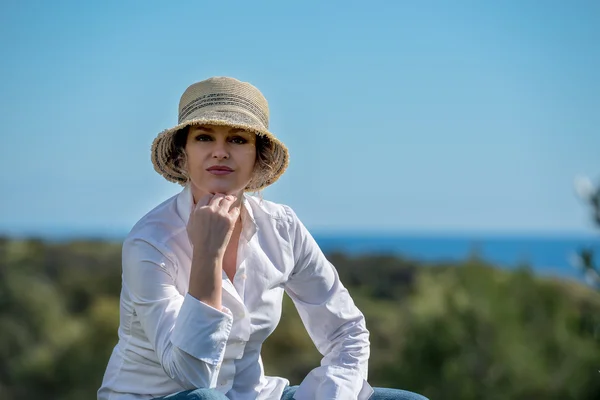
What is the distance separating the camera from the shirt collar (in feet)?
7.95

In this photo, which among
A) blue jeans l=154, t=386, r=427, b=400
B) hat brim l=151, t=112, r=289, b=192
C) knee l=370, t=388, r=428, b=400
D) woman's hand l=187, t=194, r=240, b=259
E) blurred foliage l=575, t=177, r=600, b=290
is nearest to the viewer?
blue jeans l=154, t=386, r=427, b=400

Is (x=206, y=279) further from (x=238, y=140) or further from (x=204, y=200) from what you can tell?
(x=238, y=140)

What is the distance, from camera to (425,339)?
15.5m

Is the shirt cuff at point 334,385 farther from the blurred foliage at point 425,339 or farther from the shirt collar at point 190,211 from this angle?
the blurred foliage at point 425,339

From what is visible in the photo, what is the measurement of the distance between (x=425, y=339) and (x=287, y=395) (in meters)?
13.3

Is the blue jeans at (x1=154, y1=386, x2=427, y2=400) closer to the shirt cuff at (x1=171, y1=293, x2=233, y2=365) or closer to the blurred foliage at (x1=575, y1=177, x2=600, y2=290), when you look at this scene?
the shirt cuff at (x1=171, y1=293, x2=233, y2=365)

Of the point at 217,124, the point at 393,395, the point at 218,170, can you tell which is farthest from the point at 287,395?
the point at 217,124

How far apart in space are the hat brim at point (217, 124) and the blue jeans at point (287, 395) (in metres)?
0.62

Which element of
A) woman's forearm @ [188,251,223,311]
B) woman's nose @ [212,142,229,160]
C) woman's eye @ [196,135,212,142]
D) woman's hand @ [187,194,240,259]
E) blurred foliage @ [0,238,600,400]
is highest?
woman's eye @ [196,135,212,142]

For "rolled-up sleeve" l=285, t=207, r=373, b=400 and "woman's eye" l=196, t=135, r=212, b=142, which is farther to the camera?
"rolled-up sleeve" l=285, t=207, r=373, b=400

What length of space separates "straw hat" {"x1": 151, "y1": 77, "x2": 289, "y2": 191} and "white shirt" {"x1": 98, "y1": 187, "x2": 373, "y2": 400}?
12 cm

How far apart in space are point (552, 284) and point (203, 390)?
45.8 ft

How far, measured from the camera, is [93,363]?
47.0 ft

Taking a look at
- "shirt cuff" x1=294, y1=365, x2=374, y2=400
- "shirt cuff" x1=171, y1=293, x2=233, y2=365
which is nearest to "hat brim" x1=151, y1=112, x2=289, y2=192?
"shirt cuff" x1=171, y1=293, x2=233, y2=365
